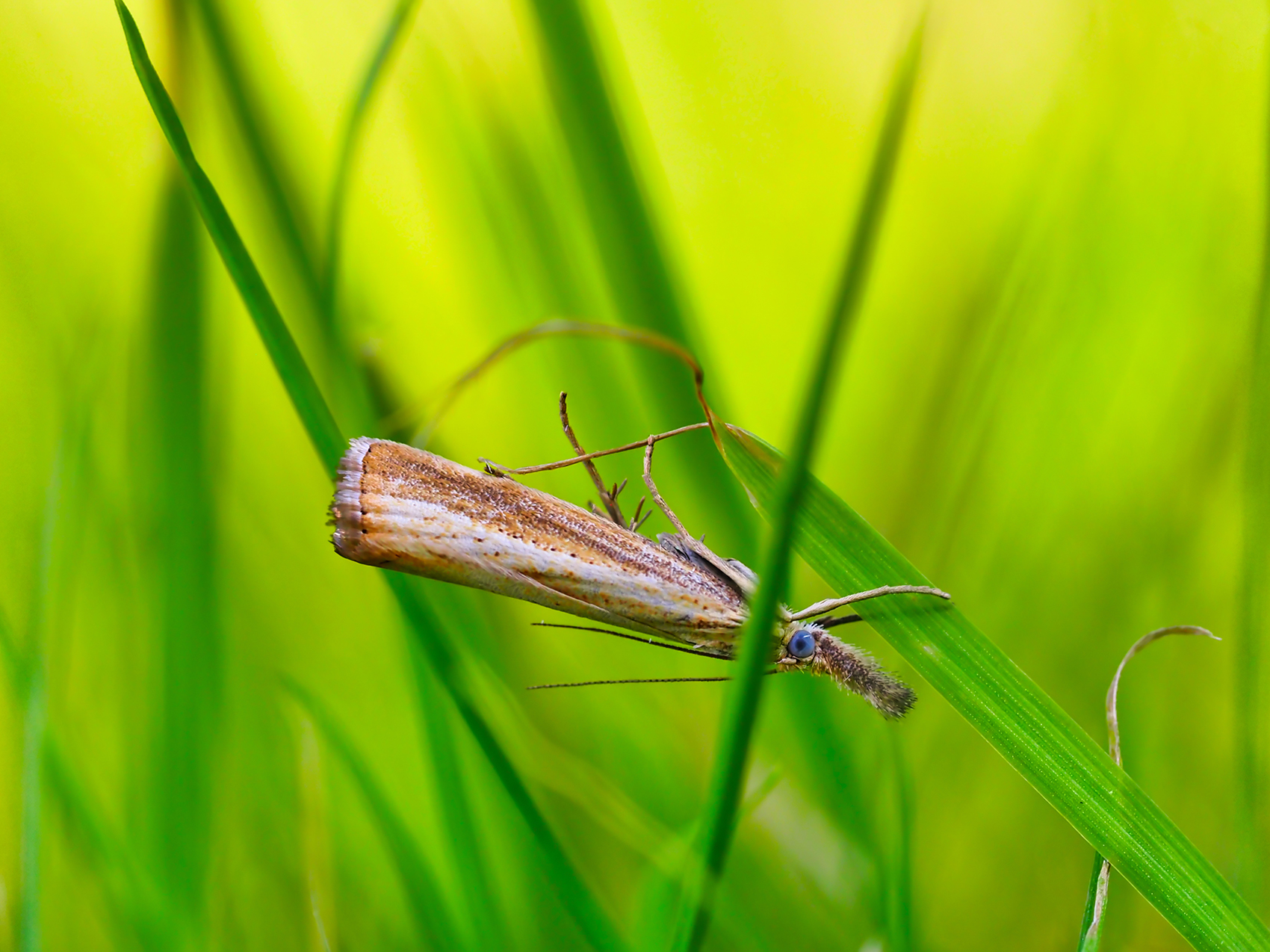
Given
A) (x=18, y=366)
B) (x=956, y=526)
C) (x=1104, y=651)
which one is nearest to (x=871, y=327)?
(x=956, y=526)

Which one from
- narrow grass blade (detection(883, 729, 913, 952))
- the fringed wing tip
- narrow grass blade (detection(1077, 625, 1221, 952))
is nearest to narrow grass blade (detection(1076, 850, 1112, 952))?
narrow grass blade (detection(1077, 625, 1221, 952))

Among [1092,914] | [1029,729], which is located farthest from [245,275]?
[1092,914]

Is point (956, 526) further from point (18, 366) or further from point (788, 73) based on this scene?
point (18, 366)

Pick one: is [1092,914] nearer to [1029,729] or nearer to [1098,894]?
[1098,894]

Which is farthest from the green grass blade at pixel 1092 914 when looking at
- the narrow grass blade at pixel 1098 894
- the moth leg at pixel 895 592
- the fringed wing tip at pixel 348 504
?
the fringed wing tip at pixel 348 504

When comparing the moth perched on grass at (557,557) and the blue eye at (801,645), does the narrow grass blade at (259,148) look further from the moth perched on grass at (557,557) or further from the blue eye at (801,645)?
the blue eye at (801,645)

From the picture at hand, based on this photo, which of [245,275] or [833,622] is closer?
[245,275]

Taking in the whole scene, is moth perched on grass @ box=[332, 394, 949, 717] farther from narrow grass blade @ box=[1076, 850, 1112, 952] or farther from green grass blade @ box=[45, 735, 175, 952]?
green grass blade @ box=[45, 735, 175, 952]
